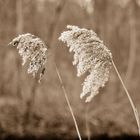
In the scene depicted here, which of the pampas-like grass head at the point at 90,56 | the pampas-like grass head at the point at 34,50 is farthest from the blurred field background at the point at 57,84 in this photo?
the pampas-like grass head at the point at 90,56

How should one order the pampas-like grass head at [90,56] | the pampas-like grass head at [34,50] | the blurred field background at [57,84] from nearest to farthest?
the pampas-like grass head at [90,56], the pampas-like grass head at [34,50], the blurred field background at [57,84]

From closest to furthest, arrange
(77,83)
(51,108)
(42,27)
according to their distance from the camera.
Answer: (51,108)
(77,83)
(42,27)

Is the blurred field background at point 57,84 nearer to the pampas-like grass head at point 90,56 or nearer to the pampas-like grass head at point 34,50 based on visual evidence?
the pampas-like grass head at point 34,50

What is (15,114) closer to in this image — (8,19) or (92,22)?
(8,19)

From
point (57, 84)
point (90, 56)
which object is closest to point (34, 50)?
point (90, 56)

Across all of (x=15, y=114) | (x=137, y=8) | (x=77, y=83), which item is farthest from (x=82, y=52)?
(x=137, y=8)
